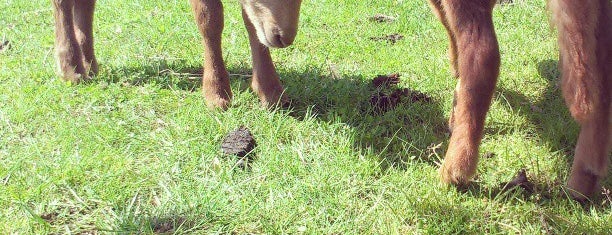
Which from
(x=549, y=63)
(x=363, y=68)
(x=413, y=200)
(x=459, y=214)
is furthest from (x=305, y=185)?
(x=549, y=63)

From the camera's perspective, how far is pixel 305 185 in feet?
9.61

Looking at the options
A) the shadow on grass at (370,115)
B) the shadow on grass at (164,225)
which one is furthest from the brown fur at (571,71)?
the shadow on grass at (164,225)

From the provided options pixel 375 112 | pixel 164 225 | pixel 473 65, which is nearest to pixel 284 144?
pixel 375 112

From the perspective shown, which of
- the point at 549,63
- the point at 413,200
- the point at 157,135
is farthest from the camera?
the point at 549,63

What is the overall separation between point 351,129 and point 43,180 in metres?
1.61

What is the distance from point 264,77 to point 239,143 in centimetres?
72

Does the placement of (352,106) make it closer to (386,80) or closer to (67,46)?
(386,80)

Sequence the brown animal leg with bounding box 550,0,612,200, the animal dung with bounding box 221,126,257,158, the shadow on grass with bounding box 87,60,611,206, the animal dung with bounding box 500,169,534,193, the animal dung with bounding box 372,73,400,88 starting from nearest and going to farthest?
the brown animal leg with bounding box 550,0,612,200 < the animal dung with bounding box 500,169,534,193 < the animal dung with bounding box 221,126,257,158 < the shadow on grass with bounding box 87,60,611,206 < the animal dung with bounding box 372,73,400,88

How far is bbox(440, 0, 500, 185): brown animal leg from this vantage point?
260cm

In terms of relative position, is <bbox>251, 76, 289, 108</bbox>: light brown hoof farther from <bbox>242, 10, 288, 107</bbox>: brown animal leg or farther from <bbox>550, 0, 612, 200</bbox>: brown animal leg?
<bbox>550, 0, 612, 200</bbox>: brown animal leg

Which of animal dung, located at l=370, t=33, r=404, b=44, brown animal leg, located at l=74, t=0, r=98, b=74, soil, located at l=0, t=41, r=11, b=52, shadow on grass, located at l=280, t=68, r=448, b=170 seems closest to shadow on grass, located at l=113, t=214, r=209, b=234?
shadow on grass, located at l=280, t=68, r=448, b=170

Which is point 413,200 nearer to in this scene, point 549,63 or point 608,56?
point 608,56

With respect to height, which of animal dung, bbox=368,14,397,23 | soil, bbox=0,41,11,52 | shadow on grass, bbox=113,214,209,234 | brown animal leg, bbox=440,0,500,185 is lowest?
shadow on grass, bbox=113,214,209,234

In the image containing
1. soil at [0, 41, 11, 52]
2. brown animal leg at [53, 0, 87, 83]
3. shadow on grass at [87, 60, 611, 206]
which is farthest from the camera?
soil at [0, 41, 11, 52]
